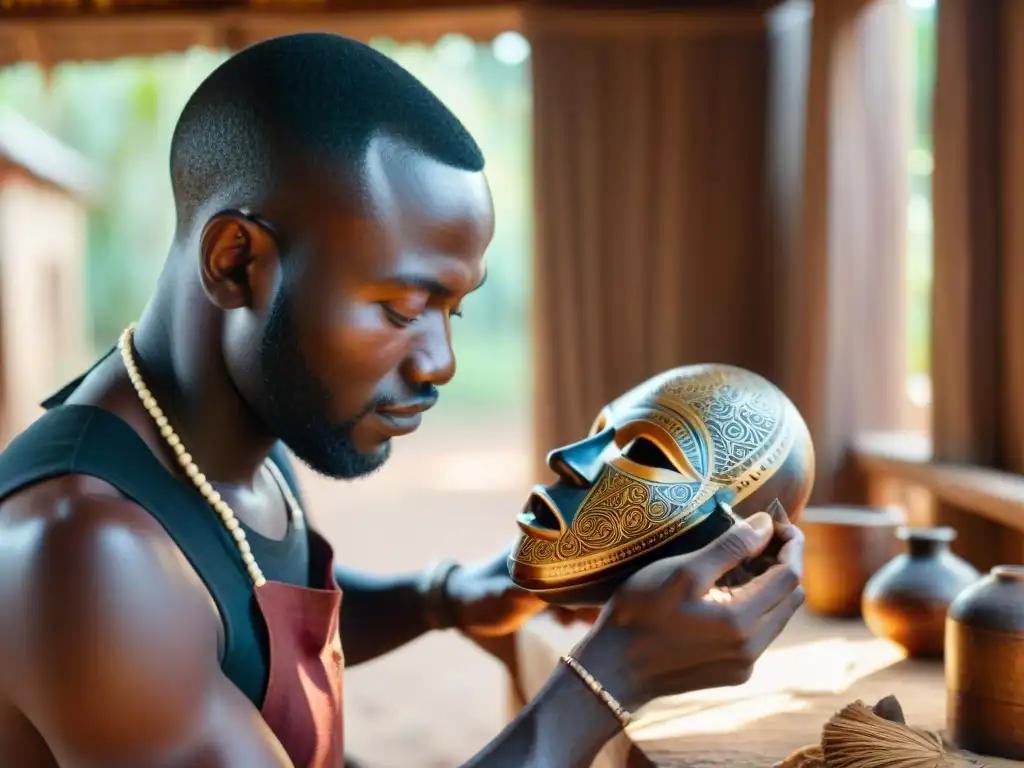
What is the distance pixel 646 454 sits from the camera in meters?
1.25

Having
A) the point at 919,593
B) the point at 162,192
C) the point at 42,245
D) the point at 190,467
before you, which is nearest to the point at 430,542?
the point at 42,245

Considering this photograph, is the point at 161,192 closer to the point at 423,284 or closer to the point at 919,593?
the point at 919,593

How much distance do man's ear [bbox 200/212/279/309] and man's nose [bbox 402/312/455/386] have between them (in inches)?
6.0

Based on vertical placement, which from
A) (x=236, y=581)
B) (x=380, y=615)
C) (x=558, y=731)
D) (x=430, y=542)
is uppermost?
(x=236, y=581)

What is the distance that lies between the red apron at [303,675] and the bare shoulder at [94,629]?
0.50ft

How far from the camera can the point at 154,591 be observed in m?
0.93

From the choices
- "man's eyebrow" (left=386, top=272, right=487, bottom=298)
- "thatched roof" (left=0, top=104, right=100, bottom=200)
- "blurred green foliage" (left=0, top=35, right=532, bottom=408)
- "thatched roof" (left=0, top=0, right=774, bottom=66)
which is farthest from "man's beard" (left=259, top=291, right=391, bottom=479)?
"blurred green foliage" (left=0, top=35, right=532, bottom=408)

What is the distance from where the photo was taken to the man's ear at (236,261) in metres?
1.04

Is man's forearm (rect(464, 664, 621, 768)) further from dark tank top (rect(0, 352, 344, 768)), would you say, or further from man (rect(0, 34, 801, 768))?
dark tank top (rect(0, 352, 344, 768))

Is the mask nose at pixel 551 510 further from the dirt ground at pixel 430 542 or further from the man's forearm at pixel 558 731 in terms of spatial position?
the dirt ground at pixel 430 542

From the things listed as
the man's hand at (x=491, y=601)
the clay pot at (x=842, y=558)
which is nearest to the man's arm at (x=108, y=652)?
the man's hand at (x=491, y=601)

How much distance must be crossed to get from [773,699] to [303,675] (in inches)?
26.9

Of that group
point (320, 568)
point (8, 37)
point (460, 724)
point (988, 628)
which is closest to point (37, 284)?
point (8, 37)

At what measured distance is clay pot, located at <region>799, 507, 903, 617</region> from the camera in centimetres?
198
